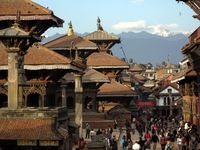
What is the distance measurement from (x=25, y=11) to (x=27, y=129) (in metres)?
13.5

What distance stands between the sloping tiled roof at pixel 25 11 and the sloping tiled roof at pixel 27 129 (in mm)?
11861

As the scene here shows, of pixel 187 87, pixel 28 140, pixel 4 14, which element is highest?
pixel 4 14

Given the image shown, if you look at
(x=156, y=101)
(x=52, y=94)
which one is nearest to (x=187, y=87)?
(x=52, y=94)

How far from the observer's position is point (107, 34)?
225ft

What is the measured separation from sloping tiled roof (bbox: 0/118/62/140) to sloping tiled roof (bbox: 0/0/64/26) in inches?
467

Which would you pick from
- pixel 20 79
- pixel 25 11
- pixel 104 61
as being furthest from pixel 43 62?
pixel 104 61

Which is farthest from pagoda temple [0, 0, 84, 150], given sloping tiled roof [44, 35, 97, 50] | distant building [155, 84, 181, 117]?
distant building [155, 84, 181, 117]

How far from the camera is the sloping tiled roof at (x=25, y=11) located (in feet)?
111

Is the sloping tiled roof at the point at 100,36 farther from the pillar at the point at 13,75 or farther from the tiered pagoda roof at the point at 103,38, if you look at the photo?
the pillar at the point at 13,75

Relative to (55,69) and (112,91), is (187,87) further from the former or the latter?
(55,69)

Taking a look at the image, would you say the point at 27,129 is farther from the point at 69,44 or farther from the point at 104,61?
the point at 104,61

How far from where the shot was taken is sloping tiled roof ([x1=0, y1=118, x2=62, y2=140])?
2203 centimetres

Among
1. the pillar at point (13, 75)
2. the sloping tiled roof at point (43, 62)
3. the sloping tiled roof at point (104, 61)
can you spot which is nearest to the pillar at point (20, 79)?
the pillar at point (13, 75)

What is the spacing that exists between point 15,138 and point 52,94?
545 inches
